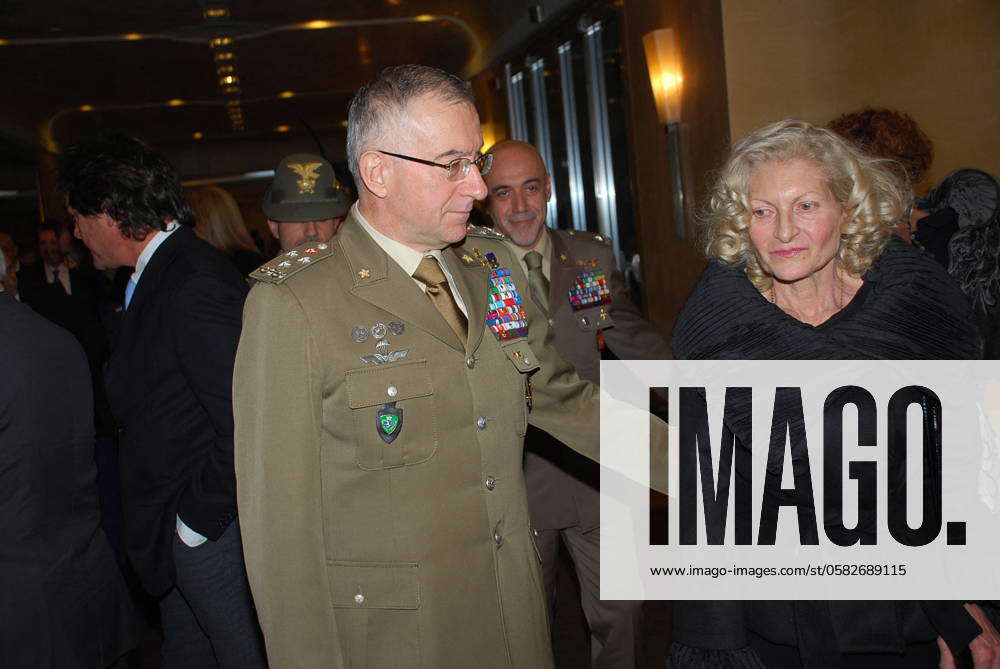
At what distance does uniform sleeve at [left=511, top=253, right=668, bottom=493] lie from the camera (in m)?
1.83

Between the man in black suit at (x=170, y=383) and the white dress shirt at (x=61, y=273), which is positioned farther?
the white dress shirt at (x=61, y=273)

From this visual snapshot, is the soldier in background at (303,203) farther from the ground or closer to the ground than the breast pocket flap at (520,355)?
farther from the ground

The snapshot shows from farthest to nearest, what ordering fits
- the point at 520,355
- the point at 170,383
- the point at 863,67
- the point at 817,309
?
the point at 863,67 < the point at 170,383 < the point at 817,309 < the point at 520,355

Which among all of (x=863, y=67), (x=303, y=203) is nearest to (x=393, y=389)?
(x=303, y=203)

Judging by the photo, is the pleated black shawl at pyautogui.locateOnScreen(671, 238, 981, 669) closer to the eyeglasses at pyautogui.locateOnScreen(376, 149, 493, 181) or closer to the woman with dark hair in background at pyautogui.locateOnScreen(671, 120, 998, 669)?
the woman with dark hair in background at pyautogui.locateOnScreen(671, 120, 998, 669)

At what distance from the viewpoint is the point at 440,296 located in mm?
1636

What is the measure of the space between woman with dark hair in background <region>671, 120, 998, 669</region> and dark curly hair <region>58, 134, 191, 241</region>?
1412mm

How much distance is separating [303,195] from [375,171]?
66.7 inches

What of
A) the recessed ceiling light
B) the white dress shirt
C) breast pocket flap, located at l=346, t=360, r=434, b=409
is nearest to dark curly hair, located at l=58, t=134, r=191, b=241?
breast pocket flap, located at l=346, t=360, r=434, b=409

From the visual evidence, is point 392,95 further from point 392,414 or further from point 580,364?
point 580,364

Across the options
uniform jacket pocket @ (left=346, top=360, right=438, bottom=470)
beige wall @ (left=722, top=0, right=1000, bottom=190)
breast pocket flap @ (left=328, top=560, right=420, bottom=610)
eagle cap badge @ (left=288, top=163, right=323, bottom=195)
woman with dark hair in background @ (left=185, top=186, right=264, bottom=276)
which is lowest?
breast pocket flap @ (left=328, top=560, right=420, bottom=610)

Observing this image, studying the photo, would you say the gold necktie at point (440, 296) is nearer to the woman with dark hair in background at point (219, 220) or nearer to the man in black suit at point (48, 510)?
the man in black suit at point (48, 510)

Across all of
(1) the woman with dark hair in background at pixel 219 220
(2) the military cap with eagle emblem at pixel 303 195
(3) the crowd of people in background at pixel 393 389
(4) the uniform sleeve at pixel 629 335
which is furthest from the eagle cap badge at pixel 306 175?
(4) the uniform sleeve at pixel 629 335

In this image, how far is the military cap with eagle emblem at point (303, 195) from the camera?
316cm
